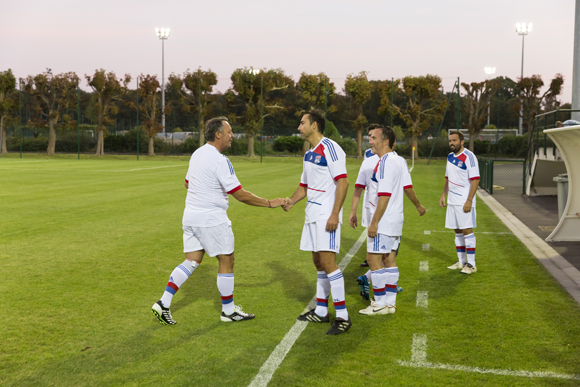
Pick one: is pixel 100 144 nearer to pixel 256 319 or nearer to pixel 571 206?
pixel 571 206

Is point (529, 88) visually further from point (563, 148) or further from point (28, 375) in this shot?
point (28, 375)

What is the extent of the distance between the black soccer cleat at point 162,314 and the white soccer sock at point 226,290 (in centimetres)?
53

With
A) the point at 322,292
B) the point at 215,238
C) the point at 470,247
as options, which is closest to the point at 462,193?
the point at 470,247

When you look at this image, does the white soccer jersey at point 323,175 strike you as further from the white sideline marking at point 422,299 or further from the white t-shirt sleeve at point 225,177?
the white sideline marking at point 422,299

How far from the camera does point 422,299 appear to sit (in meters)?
6.07

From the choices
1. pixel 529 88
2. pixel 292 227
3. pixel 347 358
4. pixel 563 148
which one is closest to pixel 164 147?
pixel 529 88

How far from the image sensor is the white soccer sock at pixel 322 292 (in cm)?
515

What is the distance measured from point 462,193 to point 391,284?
90.0 inches

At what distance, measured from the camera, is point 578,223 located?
27.3ft

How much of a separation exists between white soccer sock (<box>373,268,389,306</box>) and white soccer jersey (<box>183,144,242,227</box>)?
66.4 inches

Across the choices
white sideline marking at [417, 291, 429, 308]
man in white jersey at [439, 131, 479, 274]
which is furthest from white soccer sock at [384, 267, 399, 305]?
man in white jersey at [439, 131, 479, 274]

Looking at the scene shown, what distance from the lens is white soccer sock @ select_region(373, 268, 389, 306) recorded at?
5.46 m

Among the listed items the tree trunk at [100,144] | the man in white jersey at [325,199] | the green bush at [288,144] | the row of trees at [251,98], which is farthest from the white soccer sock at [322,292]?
the tree trunk at [100,144]

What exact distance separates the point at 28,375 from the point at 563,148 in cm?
824
